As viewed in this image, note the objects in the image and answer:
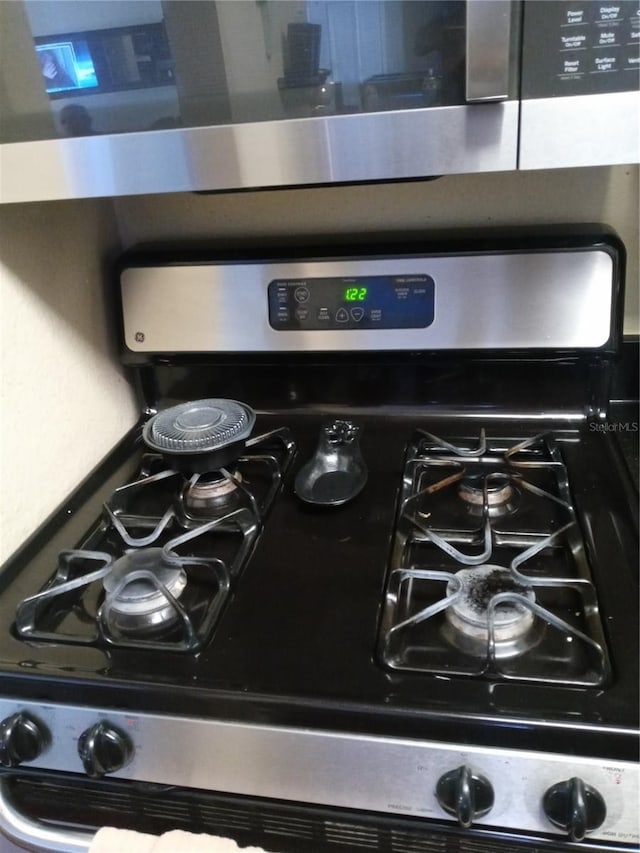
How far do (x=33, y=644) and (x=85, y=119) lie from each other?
48 cm

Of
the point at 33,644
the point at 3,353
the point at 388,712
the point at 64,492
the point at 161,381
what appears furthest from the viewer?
the point at 161,381

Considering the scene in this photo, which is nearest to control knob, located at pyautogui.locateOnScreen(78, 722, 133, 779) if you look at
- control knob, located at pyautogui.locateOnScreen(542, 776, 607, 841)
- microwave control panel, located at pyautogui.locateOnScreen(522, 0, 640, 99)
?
control knob, located at pyautogui.locateOnScreen(542, 776, 607, 841)

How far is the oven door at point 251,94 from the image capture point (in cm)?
58

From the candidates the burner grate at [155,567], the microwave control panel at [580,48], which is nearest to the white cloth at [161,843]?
the burner grate at [155,567]

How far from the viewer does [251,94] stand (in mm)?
632

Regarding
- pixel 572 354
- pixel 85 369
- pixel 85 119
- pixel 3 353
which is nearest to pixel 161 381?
pixel 85 369

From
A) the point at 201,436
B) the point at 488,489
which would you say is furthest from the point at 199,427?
the point at 488,489

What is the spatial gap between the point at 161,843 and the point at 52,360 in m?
0.53

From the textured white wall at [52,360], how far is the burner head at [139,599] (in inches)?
6.8

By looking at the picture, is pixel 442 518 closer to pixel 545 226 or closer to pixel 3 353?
pixel 545 226

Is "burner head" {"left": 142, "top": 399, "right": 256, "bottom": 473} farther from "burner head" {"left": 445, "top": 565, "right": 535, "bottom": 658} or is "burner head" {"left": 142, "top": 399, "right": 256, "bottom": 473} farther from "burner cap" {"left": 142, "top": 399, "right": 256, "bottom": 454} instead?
"burner head" {"left": 445, "top": 565, "right": 535, "bottom": 658}

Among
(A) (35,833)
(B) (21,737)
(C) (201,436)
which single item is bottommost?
(A) (35,833)

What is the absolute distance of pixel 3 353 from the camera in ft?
2.57

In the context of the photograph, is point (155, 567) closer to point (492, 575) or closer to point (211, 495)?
point (211, 495)
